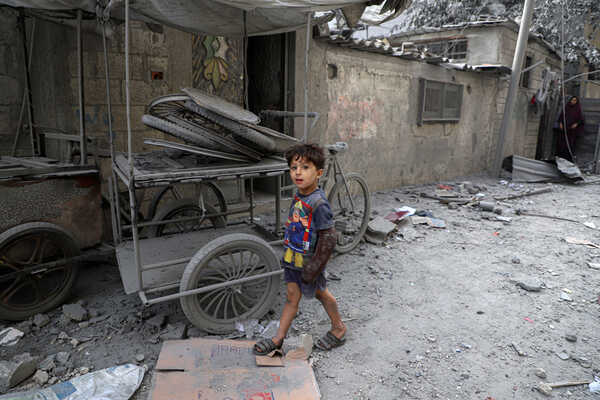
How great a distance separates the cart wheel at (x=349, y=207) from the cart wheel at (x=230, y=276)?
1411 millimetres

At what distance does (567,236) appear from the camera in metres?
5.41

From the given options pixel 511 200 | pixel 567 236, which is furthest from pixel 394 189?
pixel 567 236

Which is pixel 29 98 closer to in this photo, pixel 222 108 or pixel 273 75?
pixel 222 108

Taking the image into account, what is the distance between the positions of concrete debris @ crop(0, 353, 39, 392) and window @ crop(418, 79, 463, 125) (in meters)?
7.83

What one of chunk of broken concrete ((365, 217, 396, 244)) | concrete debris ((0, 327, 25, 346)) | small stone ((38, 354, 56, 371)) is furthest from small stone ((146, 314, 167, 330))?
chunk of broken concrete ((365, 217, 396, 244))

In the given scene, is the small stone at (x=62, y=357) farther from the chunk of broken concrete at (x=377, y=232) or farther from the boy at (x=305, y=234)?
the chunk of broken concrete at (x=377, y=232)

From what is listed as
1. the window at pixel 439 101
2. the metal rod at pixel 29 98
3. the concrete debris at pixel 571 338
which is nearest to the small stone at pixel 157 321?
the metal rod at pixel 29 98

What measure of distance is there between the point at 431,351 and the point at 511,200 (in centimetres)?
601

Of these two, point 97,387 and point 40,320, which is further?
Answer: point 40,320

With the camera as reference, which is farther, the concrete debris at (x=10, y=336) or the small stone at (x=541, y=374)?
the concrete debris at (x=10, y=336)

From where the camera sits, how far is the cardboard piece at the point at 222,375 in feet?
6.92

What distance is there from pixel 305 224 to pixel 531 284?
2.69 m

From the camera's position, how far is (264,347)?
95.6 inches

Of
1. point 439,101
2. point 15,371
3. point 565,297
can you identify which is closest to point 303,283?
point 15,371
